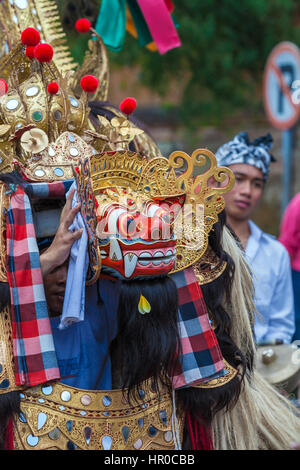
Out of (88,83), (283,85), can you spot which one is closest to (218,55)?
(283,85)

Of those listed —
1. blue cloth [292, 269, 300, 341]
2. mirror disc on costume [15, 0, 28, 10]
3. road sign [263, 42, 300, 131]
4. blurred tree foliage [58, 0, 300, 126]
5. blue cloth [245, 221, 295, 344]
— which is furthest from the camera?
blurred tree foliage [58, 0, 300, 126]

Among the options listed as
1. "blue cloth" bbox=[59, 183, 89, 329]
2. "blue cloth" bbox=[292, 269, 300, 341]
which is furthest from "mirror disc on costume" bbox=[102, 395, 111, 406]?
"blue cloth" bbox=[292, 269, 300, 341]

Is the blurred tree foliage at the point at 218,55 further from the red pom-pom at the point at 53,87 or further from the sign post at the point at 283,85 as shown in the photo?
the red pom-pom at the point at 53,87

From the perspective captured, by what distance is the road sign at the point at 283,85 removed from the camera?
5477mm

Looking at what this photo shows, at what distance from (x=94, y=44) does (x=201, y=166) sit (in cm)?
80

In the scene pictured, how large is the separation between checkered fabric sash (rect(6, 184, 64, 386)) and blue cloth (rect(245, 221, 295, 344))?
5.14 ft

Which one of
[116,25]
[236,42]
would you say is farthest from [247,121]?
[116,25]

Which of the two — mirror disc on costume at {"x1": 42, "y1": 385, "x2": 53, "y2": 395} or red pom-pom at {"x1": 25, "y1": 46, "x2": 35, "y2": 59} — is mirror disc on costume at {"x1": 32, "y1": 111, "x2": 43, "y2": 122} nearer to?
red pom-pom at {"x1": 25, "y1": 46, "x2": 35, "y2": 59}

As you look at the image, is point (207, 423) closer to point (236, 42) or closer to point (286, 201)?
point (286, 201)

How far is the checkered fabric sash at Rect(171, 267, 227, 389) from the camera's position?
2127mm

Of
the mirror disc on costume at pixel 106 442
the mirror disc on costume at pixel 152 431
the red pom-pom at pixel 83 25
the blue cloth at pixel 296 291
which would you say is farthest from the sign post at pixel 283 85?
the mirror disc on costume at pixel 106 442

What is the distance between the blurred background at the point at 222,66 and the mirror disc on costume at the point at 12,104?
16.5 ft

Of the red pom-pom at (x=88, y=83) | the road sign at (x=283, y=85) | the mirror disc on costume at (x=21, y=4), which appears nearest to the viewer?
the red pom-pom at (x=88, y=83)

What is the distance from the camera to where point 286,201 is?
634 cm
